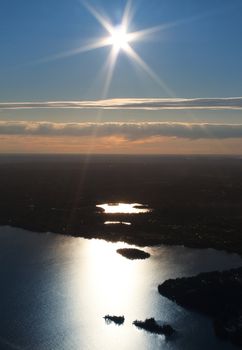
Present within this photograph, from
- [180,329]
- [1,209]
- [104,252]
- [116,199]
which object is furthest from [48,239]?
[116,199]

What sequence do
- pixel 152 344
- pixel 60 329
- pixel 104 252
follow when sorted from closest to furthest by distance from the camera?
pixel 152 344
pixel 60 329
pixel 104 252

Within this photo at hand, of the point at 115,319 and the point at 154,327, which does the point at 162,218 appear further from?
the point at 154,327

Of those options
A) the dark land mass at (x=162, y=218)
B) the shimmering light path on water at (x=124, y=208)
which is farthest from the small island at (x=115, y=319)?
the shimmering light path on water at (x=124, y=208)

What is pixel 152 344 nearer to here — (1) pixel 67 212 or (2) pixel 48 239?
(2) pixel 48 239

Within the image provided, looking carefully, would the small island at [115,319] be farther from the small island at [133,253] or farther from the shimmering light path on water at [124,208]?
the shimmering light path on water at [124,208]

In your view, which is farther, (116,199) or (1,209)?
(116,199)

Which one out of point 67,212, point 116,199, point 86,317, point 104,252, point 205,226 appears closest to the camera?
point 86,317

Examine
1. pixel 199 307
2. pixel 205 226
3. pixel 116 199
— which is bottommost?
pixel 199 307
